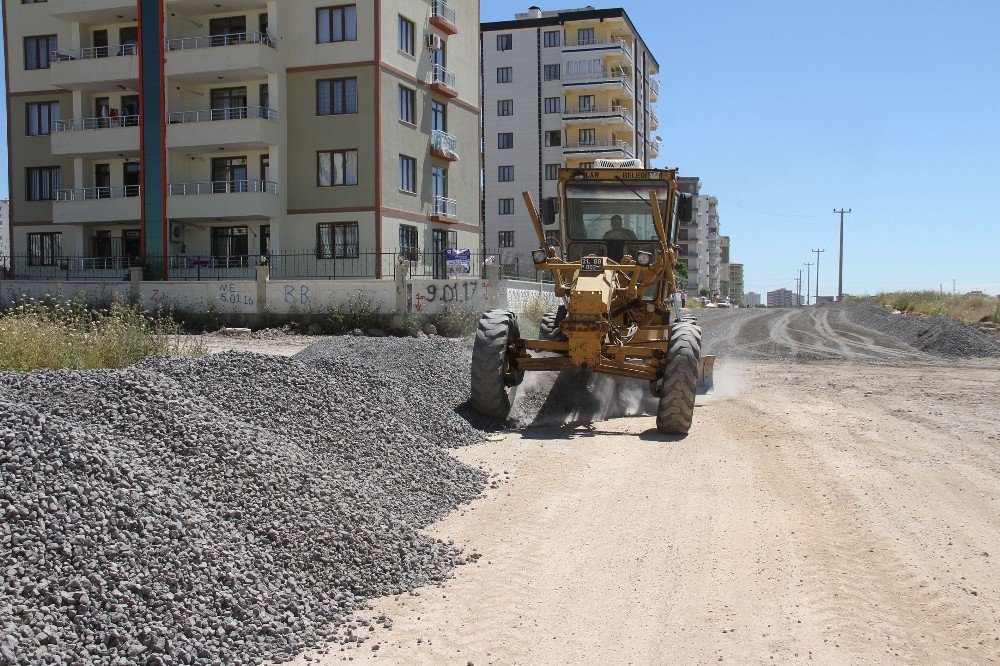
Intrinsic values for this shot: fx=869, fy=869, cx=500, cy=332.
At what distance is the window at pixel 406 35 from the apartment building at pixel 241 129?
85mm

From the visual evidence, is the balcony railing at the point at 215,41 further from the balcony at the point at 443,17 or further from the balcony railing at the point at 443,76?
the balcony at the point at 443,17

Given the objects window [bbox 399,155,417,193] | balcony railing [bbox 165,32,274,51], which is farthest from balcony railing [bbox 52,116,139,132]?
window [bbox 399,155,417,193]

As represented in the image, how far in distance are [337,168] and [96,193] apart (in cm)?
1178

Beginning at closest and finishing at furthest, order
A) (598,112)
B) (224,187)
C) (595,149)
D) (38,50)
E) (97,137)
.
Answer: (224,187) → (97,137) → (38,50) → (598,112) → (595,149)

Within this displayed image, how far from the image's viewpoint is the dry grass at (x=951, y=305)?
36.4m

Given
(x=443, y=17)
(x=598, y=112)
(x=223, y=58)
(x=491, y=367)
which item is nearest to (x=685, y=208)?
(x=491, y=367)

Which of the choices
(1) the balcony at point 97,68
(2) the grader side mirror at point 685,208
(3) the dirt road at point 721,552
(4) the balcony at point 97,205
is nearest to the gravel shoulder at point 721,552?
(3) the dirt road at point 721,552

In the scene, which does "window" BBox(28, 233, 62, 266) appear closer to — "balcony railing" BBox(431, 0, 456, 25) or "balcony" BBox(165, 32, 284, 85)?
"balcony" BBox(165, 32, 284, 85)

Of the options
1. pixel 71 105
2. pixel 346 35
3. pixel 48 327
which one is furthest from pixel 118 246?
pixel 48 327

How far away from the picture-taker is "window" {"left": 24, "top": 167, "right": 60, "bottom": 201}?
40.9 meters

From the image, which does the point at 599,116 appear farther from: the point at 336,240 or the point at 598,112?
the point at 336,240

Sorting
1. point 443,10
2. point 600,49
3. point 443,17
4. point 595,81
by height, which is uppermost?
point 600,49

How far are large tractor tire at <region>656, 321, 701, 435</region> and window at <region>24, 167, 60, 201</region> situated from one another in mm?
38508

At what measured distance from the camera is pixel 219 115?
37156 millimetres
